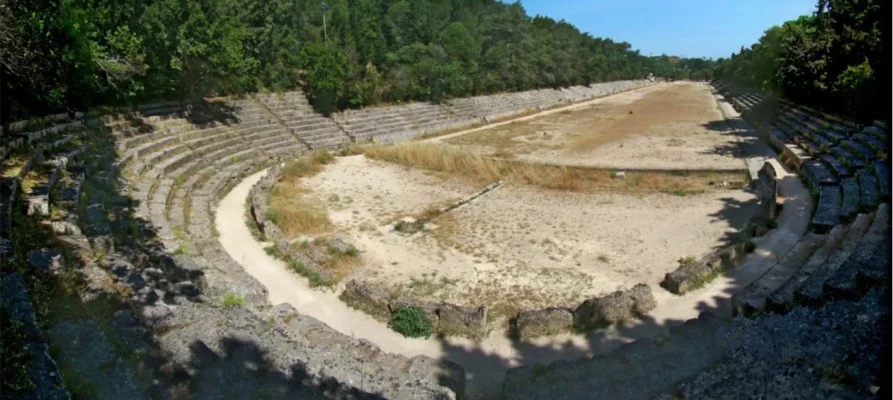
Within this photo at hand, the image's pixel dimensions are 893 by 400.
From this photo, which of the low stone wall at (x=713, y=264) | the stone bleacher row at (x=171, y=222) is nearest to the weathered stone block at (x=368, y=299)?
the stone bleacher row at (x=171, y=222)

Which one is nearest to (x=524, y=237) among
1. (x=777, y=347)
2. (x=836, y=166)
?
(x=777, y=347)

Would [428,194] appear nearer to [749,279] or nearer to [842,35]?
[749,279]

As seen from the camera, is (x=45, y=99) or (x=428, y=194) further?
(x=428, y=194)

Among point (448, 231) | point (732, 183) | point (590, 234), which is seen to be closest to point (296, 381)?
point (448, 231)

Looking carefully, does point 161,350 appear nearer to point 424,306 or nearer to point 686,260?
point 424,306

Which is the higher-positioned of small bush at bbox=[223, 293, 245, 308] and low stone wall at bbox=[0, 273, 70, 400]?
low stone wall at bbox=[0, 273, 70, 400]

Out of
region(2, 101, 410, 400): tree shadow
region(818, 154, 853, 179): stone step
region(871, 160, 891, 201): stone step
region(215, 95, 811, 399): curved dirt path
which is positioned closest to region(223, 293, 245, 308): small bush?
region(2, 101, 410, 400): tree shadow

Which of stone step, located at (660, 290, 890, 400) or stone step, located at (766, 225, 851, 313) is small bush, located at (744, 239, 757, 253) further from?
stone step, located at (660, 290, 890, 400)

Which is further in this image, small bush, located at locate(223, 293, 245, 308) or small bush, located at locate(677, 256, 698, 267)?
small bush, located at locate(677, 256, 698, 267)
